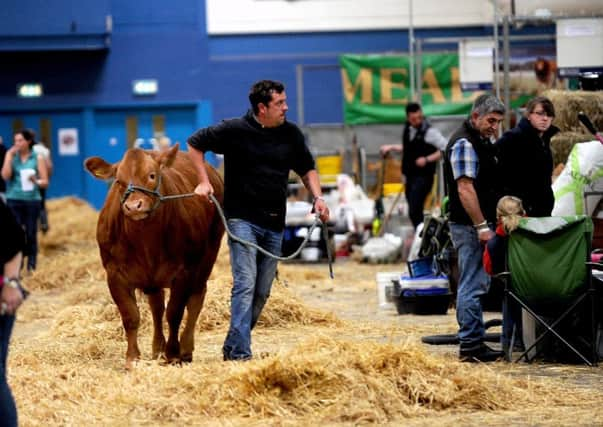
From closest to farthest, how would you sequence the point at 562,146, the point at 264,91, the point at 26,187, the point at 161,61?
the point at 264,91
the point at 562,146
the point at 26,187
the point at 161,61

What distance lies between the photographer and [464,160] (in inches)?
411

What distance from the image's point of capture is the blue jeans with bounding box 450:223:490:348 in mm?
10617

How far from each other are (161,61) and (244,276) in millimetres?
24900

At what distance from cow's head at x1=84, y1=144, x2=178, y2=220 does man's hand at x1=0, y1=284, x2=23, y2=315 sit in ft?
10.9

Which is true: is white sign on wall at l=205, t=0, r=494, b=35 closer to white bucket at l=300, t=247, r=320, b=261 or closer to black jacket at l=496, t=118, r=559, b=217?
white bucket at l=300, t=247, r=320, b=261

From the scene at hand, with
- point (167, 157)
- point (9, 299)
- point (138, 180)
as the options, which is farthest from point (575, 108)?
point (9, 299)

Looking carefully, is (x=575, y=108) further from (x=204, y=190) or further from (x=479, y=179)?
(x=204, y=190)

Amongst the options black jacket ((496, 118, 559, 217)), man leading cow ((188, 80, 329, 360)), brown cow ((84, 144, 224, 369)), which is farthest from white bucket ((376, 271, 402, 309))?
man leading cow ((188, 80, 329, 360))

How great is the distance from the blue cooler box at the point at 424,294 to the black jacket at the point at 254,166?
164 inches

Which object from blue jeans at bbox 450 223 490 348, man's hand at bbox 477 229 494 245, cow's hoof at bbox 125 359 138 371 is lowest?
cow's hoof at bbox 125 359 138 371

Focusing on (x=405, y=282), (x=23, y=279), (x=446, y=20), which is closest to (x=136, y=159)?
(x=405, y=282)

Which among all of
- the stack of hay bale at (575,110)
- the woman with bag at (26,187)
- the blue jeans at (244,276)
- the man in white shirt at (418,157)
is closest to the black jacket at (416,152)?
the man in white shirt at (418,157)

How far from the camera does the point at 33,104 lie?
34.5 metres

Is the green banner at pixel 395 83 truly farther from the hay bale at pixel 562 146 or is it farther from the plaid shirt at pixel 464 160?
the plaid shirt at pixel 464 160
